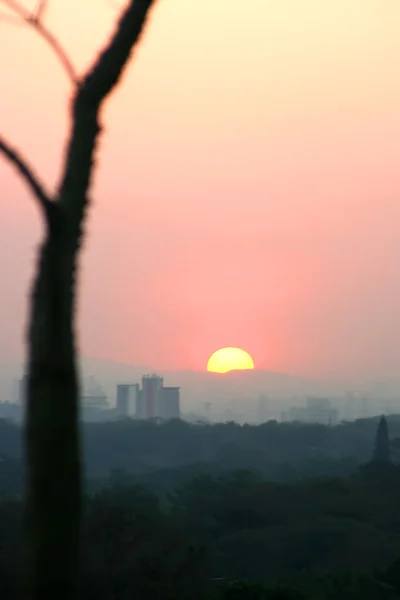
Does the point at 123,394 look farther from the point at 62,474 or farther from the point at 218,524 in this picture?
the point at 62,474

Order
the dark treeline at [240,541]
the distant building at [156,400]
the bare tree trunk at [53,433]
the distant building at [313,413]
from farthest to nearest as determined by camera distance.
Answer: the distant building at [313,413] → the distant building at [156,400] → the dark treeline at [240,541] → the bare tree trunk at [53,433]

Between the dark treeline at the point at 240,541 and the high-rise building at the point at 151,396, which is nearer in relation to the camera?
the dark treeline at the point at 240,541

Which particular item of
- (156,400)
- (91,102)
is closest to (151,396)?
(156,400)

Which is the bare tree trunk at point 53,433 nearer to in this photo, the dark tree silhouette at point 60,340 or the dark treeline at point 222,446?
the dark tree silhouette at point 60,340

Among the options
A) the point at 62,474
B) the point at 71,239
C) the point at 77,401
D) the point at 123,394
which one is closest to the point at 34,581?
the point at 62,474

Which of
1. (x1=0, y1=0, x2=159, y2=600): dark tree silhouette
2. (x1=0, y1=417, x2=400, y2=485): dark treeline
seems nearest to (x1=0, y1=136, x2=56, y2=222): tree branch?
(x1=0, y1=0, x2=159, y2=600): dark tree silhouette

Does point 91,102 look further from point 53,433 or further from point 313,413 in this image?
point 313,413

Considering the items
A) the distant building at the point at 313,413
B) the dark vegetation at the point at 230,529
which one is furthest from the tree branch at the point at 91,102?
the distant building at the point at 313,413

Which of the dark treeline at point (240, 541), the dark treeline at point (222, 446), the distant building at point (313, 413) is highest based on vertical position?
the distant building at point (313, 413)
